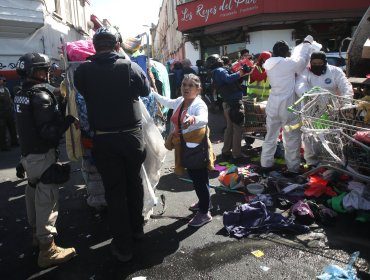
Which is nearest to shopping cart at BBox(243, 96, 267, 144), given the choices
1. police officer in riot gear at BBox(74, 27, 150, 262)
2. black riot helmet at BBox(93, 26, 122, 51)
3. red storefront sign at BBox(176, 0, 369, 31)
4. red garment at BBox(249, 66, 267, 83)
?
red garment at BBox(249, 66, 267, 83)

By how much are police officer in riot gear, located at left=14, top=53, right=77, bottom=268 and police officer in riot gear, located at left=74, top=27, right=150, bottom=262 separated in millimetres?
361

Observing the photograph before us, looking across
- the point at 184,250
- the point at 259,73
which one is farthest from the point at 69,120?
the point at 259,73

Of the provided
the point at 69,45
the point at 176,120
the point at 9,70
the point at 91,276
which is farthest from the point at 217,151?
the point at 9,70

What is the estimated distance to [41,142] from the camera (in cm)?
316

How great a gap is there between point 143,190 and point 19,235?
5.32ft

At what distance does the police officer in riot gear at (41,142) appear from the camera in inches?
121

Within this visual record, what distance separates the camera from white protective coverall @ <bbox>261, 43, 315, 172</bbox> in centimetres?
484

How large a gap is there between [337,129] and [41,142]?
9.65ft

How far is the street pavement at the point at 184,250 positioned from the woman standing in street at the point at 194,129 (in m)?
0.22

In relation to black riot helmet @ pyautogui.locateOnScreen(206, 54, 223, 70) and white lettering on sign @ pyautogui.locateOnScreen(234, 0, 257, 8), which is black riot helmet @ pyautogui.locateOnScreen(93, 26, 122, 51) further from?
white lettering on sign @ pyautogui.locateOnScreen(234, 0, 257, 8)

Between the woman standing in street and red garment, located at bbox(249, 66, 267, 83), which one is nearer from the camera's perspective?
the woman standing in street

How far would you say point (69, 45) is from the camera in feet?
12.8

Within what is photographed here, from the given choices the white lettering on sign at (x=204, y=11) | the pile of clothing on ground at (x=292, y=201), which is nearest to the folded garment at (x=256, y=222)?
the pile of clothing on ground at (x=292, y=201)

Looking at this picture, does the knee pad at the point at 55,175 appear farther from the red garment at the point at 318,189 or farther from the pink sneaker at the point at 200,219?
the red garment at the point at 318,189
